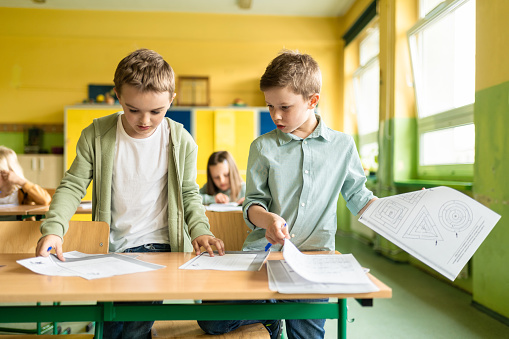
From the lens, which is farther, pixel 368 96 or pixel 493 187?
pixel 368 96

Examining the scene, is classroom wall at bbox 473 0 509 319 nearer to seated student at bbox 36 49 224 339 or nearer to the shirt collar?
the shirt collar

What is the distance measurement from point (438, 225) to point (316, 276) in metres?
0.38

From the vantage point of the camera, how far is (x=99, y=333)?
3.62 ft

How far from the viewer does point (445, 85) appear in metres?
3.78

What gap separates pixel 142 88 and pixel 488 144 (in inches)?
87.7

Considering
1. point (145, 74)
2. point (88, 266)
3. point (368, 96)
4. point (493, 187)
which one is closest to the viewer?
point (88, 266)

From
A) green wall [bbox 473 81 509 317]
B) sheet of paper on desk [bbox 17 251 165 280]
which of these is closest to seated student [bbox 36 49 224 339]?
sheet of paper on desk [bbox 17 251 165 280]

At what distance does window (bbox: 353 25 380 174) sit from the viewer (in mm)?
5328

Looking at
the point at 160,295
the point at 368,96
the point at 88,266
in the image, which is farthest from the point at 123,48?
the point at 160,295

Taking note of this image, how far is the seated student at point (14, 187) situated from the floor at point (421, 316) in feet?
7.39

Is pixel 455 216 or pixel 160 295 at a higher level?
pixel 455 216

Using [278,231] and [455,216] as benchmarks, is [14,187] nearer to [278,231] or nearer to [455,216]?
[278,231]

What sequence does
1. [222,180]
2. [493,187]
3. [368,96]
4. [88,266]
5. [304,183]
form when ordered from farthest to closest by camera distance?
[368,96]
[222,180]
[493,187]
[304,183]
[88,266]

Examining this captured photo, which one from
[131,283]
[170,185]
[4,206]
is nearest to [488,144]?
[170,185]
